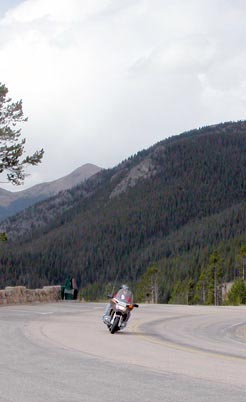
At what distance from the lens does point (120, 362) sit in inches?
444

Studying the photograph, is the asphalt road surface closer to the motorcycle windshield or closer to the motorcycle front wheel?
the motorcycle front wheel

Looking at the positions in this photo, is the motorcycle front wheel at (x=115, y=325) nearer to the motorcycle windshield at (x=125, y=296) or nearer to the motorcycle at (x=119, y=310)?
the motorcycle at (x=119, y=310)

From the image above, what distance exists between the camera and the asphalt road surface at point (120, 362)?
8.20 metres

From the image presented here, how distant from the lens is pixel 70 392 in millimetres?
8141

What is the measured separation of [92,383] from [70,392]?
0.78 m

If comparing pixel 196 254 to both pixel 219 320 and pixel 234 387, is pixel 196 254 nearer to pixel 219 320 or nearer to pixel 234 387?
pixel 219 320

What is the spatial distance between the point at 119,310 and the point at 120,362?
5.91 meters

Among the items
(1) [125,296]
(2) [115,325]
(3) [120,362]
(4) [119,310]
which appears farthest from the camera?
(1) [125,296]

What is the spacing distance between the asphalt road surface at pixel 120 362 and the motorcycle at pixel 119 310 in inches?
9.3

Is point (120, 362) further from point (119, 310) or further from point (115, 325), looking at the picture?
point (119, 310)

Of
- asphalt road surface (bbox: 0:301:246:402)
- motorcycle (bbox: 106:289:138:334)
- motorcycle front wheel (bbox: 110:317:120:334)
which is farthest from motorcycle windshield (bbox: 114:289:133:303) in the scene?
asphalt road surface (bbox: 0:301:246:402)

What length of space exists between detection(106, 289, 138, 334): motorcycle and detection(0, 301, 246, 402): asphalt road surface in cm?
24

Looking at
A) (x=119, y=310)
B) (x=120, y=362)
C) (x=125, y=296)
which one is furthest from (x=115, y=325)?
(x=120, y=362)

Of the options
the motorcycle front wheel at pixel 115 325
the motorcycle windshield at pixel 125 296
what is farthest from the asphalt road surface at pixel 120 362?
the motorcycle windshield at pixel 125 296
